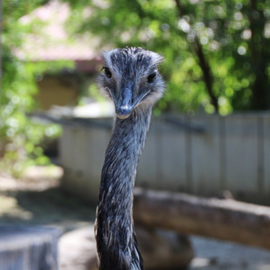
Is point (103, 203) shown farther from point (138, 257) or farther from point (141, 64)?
point (141, 64)

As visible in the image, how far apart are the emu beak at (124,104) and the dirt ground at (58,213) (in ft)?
15.2

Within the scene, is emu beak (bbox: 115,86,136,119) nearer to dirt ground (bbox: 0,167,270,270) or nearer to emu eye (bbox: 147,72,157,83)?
emu eye (bbox: 147,72,157,83)

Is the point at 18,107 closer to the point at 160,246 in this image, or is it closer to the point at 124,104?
the point at 160,246

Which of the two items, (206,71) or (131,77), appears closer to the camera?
(131,77)

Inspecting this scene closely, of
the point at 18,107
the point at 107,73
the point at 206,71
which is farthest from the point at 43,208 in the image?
the point at 107,73

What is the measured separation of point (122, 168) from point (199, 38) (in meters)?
7.52

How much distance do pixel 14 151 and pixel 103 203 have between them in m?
10.8

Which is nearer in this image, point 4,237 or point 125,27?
point 4,237

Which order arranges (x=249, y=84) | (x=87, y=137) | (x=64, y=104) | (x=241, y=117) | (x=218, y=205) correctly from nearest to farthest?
(x=218, y=205) < (x=241, y=117) < (x=249, y=84) < (x=87, y=137) < (x=64, y=104)

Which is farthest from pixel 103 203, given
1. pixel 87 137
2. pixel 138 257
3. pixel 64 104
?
pixel 64 104

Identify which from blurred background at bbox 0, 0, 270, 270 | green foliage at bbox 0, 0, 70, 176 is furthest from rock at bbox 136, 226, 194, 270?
green foliage at bbox 0, 0, 70, 176

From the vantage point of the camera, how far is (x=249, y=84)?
9.73 metres

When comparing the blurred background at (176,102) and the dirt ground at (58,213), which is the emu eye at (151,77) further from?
the blurred background at (176,102)

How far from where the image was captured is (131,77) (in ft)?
7.30
